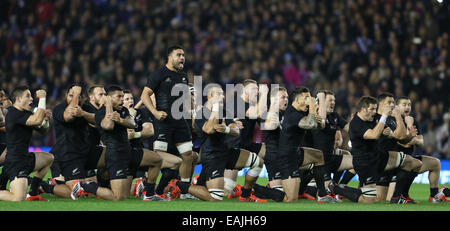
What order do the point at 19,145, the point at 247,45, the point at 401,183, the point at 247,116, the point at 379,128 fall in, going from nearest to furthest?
the point at 19,145
the point at 379,128
the point at 401,183
the point at 247,116
the point at 247,45

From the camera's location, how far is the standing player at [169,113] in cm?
1164

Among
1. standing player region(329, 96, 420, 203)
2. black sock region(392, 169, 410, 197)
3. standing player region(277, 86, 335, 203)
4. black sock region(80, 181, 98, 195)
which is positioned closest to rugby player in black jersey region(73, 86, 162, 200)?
black sock region(80, 181, 98, 195)

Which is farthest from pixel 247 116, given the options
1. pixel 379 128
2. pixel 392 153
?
pixel 392 153

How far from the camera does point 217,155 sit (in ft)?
37.3

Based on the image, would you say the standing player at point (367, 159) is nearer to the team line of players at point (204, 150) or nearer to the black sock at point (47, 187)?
the team line of players at point (204, 150)

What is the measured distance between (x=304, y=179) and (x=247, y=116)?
132cm

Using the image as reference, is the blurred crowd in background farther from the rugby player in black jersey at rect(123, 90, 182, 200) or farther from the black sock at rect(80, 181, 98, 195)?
the black sock at rect(80, 181, 98, 195)

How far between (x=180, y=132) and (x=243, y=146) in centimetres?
126

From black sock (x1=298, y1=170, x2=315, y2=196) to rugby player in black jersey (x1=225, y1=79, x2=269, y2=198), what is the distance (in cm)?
89

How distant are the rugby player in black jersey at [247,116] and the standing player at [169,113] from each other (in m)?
0.90

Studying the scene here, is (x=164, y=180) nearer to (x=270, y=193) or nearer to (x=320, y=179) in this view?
(x=270, y=193)

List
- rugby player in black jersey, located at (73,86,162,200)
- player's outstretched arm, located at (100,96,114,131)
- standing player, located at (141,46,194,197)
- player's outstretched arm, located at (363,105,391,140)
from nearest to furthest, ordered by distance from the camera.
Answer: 1. player's outstretched arm, located at (100,96,114,131)
2. rugby player in black jersey, located at (73,86,162,200)
3. player's outstretched arm, located at (363,105,391,140)
4. standing player, located at (141,46,194,197)

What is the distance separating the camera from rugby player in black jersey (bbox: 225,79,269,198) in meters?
12.2
